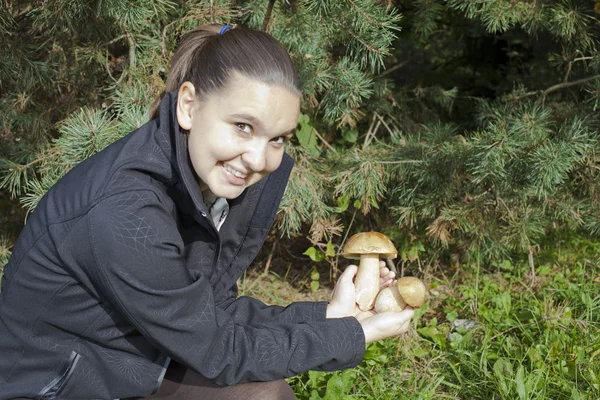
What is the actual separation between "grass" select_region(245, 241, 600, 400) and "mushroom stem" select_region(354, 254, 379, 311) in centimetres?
41

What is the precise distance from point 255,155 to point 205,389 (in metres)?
0.69

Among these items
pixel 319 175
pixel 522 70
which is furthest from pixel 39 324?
pixel 522 70

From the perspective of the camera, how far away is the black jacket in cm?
146

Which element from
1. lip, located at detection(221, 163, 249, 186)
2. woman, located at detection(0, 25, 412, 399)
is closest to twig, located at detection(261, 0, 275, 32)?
woman, located at detection(0, 25, 412, 399)

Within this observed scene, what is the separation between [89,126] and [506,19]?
1.81 metres

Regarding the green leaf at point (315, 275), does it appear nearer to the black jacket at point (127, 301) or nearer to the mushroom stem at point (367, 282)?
the mushroom stem at point (367, 282)

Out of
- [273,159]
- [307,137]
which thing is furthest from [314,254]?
[273,159]

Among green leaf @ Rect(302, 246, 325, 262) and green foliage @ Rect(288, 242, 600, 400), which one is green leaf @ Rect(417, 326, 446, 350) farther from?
green leaf @ Rect(302, 246, 325, 262)

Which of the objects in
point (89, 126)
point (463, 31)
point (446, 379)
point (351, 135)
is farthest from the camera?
point (463, 31)

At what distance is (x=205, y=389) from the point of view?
1766 millimetres

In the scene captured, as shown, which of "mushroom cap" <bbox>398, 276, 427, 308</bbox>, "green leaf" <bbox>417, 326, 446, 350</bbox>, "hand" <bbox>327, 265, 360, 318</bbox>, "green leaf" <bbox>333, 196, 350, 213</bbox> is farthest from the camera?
"green leaf" <bbox>333, 196, 350, 213</bbox>

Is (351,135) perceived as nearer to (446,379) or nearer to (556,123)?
(556,123)

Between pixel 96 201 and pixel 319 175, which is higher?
pixel 96 201

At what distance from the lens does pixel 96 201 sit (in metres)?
1.44
